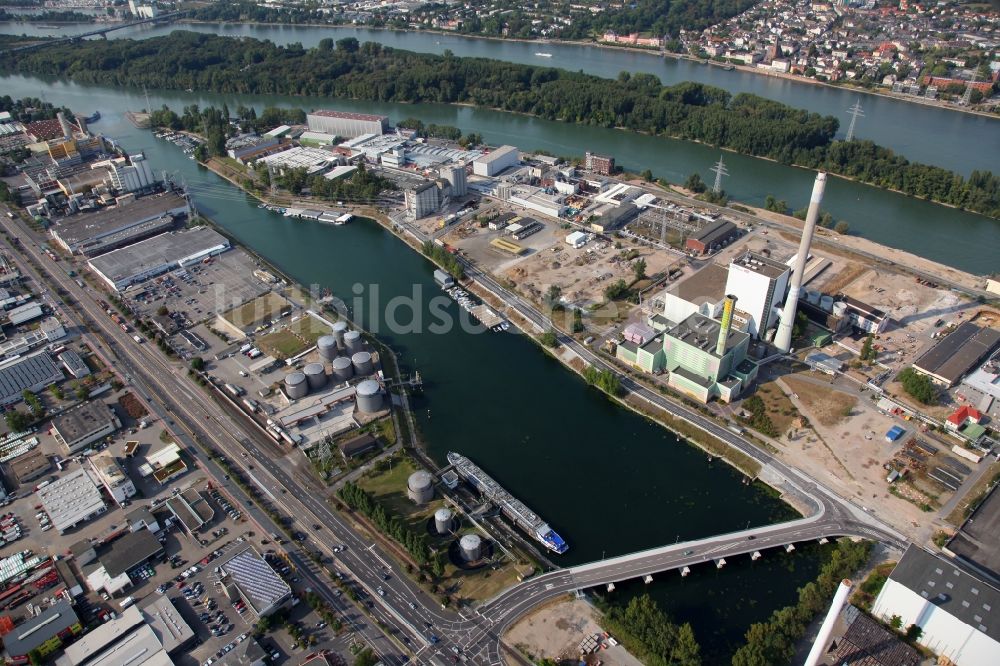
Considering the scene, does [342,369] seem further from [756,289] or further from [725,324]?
[756,289]

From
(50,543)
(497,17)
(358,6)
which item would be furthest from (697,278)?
(358,6)

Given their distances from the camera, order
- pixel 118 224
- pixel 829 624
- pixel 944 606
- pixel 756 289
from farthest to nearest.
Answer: pixel 118 224 → pixel 756 289 → pixel 944 606 → pixel 829 624

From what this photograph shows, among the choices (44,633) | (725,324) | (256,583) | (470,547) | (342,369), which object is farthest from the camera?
(342,369)

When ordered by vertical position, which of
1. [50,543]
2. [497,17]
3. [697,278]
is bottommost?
[50,543]

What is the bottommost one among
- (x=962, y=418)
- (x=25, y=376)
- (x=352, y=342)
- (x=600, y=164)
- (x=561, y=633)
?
(x=561, y=633)

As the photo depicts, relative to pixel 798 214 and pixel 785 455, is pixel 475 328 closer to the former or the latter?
pixel 785 455

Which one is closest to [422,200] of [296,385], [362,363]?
[362,363]

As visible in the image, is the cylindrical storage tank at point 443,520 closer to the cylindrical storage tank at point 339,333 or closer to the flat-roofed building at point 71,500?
the cylindrical storage tank at point 339,333

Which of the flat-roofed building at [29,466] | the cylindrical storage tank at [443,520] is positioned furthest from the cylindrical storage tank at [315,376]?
the flat-roofed building at [29,466]
